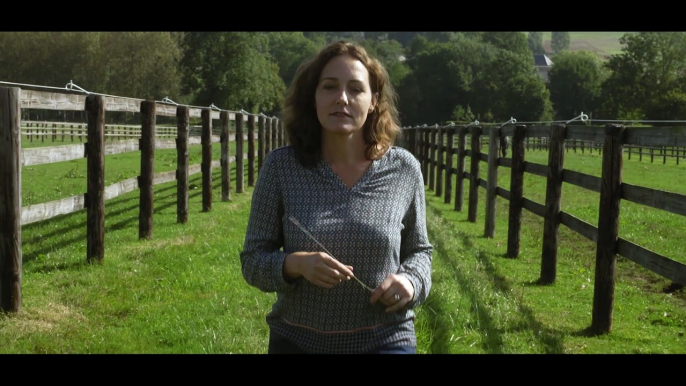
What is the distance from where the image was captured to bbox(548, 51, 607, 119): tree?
96.6 m

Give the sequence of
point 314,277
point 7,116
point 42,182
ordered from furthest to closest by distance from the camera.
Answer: point 42,182
point 7,116
point 314,277

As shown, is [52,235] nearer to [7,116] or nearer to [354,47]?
[7,116]

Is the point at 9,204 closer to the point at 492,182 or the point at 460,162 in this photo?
the point at 492,182

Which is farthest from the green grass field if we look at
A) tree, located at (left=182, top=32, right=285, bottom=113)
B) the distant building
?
the distant building

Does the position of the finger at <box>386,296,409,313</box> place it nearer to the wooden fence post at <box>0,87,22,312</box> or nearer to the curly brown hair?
the curly brown hair

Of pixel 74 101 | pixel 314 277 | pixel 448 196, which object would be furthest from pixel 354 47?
pixel 448 196

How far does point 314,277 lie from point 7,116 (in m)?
3.90

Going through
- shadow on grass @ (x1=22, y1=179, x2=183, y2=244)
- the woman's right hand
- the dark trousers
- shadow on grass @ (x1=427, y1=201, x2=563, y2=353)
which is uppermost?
the woman's right hand

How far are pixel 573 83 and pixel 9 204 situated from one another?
98.6m

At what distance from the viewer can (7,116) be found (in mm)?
5301

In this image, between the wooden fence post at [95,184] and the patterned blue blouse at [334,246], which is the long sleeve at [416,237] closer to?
the patterned blue blouse at [334,246]

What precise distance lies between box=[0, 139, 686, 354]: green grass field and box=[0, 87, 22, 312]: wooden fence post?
0.59 ft
